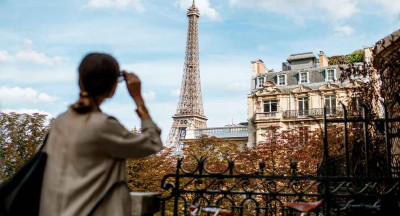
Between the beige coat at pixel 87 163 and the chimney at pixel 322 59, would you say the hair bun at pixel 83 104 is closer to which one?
the beige coat at pixel 87 163

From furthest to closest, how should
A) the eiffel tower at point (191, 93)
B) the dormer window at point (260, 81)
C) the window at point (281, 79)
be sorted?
the eiffel tower at point (191, 93)
the dormer window at point (260, 81)
the window at point (281, 79)

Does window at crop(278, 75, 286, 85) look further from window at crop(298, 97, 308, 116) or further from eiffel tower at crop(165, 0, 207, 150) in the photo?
eiffel tower at crop(165, 0, 207, 150)

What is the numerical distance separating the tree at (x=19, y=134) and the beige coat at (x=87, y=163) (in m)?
22.7

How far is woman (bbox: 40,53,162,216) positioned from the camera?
2018 millimetres

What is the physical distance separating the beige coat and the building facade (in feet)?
111

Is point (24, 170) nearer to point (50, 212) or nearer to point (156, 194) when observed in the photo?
point (50, 212)

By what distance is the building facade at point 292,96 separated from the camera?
3619 centimetres

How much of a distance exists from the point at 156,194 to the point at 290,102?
35224 mm

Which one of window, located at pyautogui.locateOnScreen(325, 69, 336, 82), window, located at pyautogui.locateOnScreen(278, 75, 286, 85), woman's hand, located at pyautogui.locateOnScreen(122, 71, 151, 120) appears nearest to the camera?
woman's hand, located at pyautogui.locateOnScreen(122, 71, 151, 120)

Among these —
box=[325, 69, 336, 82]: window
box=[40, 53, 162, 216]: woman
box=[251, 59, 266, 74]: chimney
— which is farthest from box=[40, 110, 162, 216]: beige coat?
box=[251, 59, 266, 74]: chimney

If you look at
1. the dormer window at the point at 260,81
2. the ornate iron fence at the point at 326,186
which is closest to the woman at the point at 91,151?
the ornate iron fence at the point at 326,186

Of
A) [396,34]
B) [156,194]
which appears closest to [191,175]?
[156,194]

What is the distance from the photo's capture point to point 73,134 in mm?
2086

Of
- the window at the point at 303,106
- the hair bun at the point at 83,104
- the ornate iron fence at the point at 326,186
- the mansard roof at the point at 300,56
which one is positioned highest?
the mansard roof at the point at 300,56
